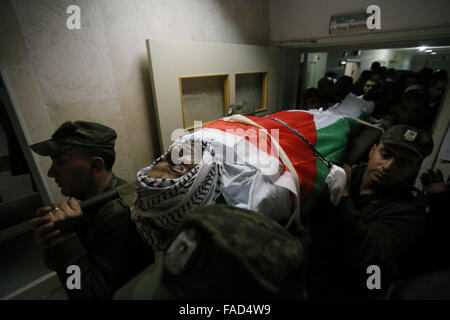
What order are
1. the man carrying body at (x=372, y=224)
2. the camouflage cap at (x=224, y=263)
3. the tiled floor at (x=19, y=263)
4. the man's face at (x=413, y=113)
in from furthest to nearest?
1. the man's face at (x=413, y=113)
2. the tiled floor at (x=19, y=263)
3. the man carrying body at (x=372, y=224)
4. the camouflage cap at (x=224, y=263)

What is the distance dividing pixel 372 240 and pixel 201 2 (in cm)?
217

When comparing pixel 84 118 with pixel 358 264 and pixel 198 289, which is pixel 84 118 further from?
pixel 358 264

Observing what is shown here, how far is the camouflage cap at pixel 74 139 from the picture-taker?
0.89 m

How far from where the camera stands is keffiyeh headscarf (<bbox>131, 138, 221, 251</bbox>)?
2.22 ft

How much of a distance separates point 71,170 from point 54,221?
0.27 m

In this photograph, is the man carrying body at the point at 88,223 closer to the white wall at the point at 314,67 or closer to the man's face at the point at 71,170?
the man's face at the point at 71,170

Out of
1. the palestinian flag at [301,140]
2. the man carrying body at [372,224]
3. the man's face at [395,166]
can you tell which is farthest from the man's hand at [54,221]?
the man's face at [395,166]

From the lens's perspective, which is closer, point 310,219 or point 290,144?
point 290,144

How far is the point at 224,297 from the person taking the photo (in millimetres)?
356

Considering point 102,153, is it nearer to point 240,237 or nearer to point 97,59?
point 97,59

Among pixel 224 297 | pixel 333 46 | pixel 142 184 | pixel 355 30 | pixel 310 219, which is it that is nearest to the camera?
pixel 224 297

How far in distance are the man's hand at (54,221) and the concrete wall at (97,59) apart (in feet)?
1.71

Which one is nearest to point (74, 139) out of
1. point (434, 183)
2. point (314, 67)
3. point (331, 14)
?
point (434, 183)
